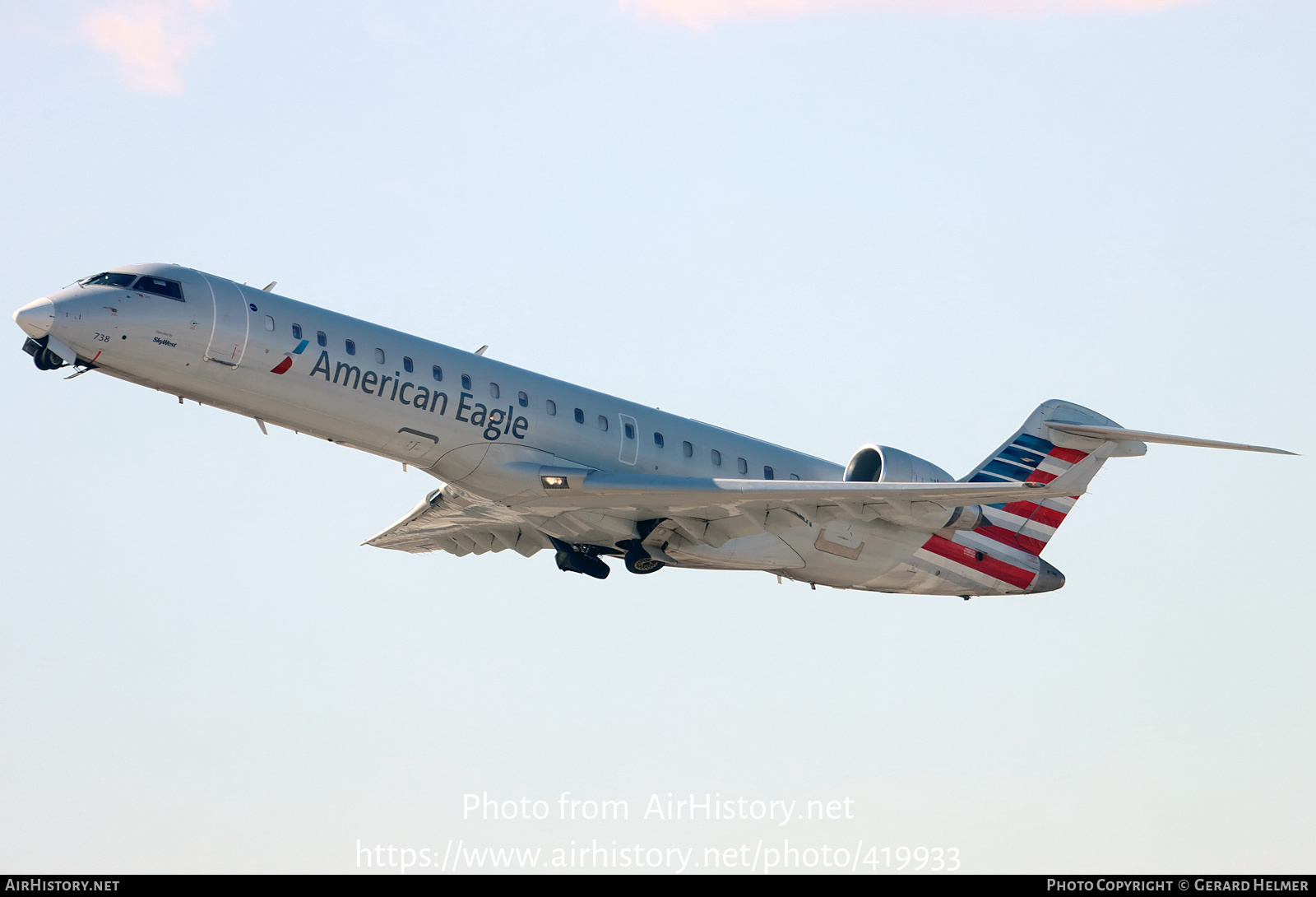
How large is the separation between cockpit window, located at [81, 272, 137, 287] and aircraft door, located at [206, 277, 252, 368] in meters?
1.05

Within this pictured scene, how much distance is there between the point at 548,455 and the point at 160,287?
6090mm

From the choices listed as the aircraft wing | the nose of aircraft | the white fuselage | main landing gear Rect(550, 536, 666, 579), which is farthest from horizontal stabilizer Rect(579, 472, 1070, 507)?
the nose of aircraft

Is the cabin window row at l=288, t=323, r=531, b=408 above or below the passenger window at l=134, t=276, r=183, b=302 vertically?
below

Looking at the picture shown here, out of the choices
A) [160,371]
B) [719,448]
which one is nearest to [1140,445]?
[719,448]

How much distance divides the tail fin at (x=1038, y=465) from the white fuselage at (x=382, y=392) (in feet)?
16.7

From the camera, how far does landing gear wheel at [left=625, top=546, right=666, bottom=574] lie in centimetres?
2466

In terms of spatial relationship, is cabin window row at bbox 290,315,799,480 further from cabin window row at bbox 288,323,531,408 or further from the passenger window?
the passenger window

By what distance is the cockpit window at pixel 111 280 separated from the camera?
2078 cm

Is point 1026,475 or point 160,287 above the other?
point 1026,475

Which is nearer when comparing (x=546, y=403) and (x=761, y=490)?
(x=761, y=490)

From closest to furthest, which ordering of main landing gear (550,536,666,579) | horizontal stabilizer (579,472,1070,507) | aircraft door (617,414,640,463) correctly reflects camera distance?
1. horizontal stabilizer (579,472,1070,507)
2. aircraft door (617,414,640,463)
3. main landing gear (550,536,666,579)

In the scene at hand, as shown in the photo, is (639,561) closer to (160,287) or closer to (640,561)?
(640,561)

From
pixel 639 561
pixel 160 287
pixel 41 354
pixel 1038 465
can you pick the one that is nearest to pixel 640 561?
pixel 639 561

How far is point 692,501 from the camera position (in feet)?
76.4
